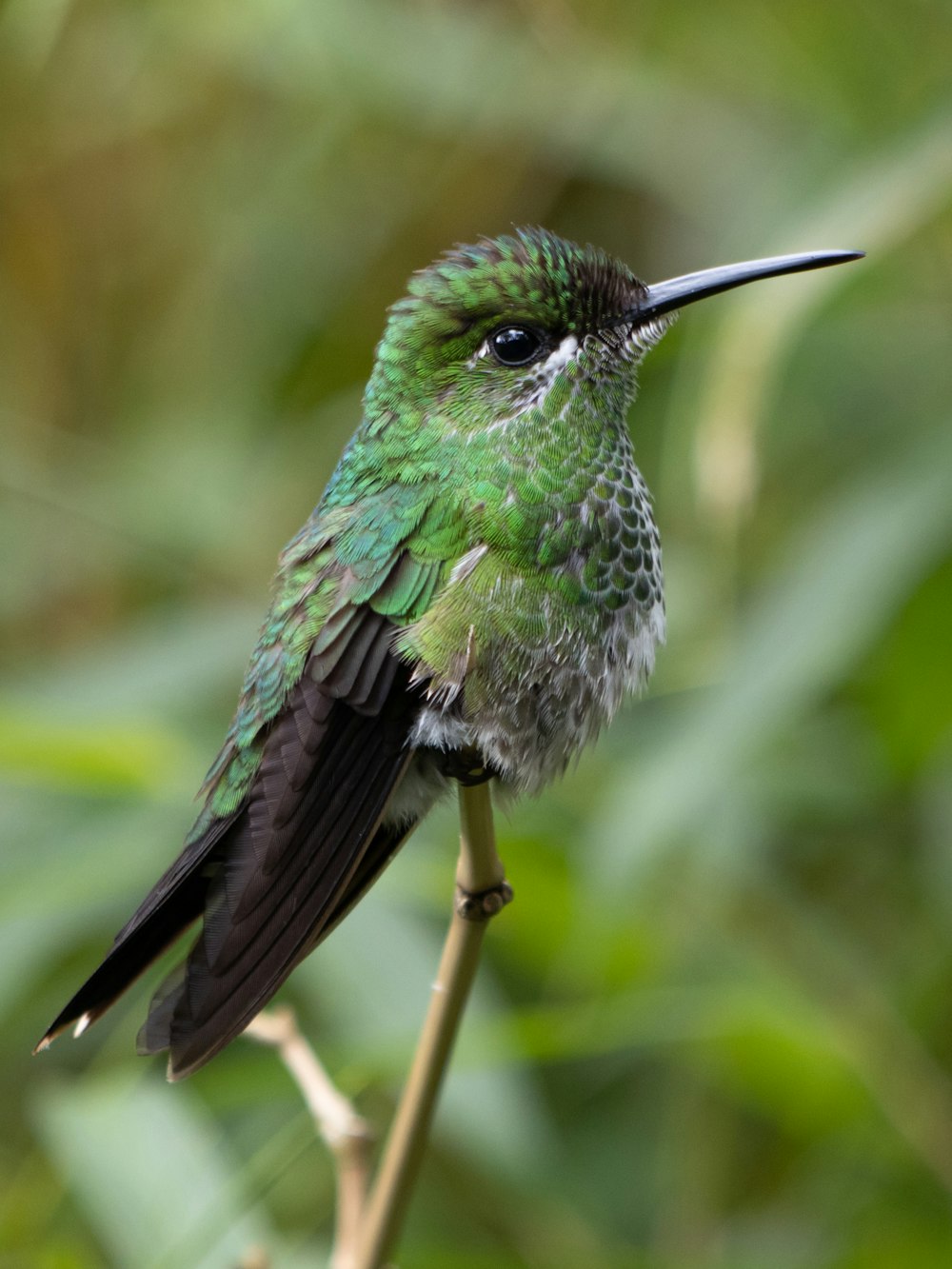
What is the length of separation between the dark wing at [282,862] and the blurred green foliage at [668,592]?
35cm

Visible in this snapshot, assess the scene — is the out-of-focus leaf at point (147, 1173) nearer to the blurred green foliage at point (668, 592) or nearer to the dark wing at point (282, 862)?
the blurred green foliage at point (668, 592)

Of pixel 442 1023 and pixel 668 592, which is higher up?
pixel 668 592

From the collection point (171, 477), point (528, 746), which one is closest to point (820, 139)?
point (171, 477)

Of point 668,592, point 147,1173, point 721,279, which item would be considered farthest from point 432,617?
point 668,592

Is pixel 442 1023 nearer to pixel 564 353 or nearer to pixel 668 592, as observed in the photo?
pixel 564 353

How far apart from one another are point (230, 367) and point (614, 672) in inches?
123

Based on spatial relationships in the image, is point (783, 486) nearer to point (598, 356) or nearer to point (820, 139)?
point (820, 139)

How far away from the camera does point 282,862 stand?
1.44 metres

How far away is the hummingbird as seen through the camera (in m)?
1.44

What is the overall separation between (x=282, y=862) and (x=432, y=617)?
0.32 meters

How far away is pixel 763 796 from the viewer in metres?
3.05

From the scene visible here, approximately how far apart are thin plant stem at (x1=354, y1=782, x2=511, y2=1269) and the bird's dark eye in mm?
668

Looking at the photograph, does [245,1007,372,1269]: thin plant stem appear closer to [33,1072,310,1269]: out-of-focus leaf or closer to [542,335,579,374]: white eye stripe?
[33,1072,310,1269]: out-of-focus leaf

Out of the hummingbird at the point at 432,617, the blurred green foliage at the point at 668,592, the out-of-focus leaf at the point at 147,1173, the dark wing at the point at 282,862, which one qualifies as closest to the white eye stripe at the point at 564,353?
the hummingbird at the point at 432,617
